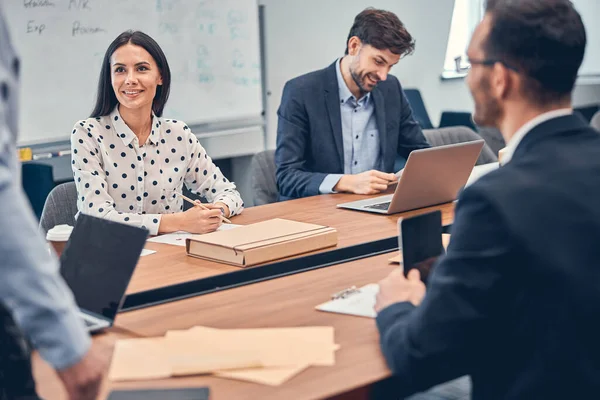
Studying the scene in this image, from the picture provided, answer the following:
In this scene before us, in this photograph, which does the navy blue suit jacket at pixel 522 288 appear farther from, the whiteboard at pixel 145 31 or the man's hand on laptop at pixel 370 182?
the whiteboard at pixel 145 31

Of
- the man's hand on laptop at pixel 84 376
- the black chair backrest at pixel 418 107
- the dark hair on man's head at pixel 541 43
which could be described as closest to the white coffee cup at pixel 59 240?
the man's hand on laptop at pixel 84 376

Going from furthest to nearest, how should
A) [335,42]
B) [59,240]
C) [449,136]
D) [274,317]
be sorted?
[335,42] → [449,136] → [59,240] → [274,317]

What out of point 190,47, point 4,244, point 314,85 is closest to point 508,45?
point 4,244

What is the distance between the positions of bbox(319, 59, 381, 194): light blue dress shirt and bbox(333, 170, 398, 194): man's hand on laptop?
0.36 m

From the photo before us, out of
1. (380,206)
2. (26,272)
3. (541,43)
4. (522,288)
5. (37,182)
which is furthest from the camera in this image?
(37,182)

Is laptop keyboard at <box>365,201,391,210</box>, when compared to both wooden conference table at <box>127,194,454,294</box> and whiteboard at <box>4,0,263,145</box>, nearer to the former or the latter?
wooden conference table at <box>127,194,454,294</box>

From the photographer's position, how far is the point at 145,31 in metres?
4.53

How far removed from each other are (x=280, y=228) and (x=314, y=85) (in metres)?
1.18

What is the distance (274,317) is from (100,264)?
1.26 ft

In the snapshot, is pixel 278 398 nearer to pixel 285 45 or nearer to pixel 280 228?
pixel 280 228

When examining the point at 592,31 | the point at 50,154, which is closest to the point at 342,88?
the point at 50,154

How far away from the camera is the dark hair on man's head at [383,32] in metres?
3.19

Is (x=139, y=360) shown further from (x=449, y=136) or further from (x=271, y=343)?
(x=449, y=136)

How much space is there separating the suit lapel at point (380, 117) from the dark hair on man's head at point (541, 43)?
1964 millimetres
